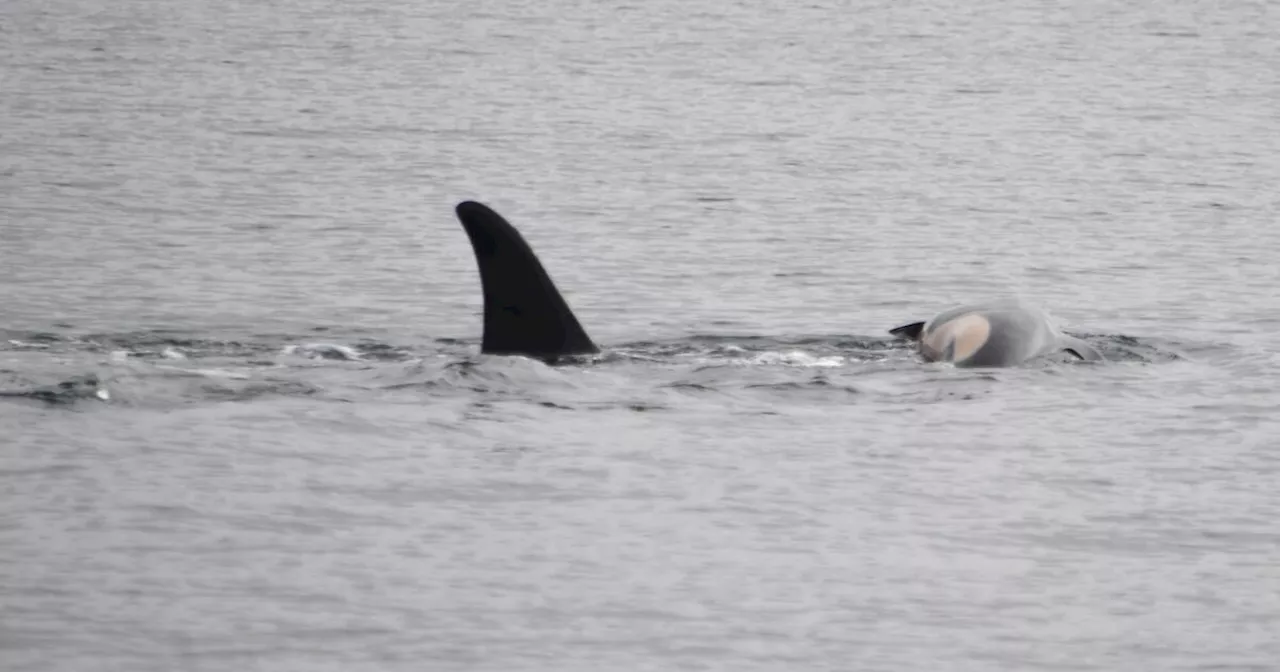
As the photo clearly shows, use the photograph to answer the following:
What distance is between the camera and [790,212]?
28.8 meters

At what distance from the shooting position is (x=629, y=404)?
15242 millimetres

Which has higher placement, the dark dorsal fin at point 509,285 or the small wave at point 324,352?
the dark dorsal fin at point 509,285

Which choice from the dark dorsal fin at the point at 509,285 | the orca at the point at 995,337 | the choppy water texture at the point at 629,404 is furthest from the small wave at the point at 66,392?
the orca at the point at 995,337

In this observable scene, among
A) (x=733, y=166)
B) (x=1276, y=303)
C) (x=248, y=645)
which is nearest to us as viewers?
(x=248, y=645)

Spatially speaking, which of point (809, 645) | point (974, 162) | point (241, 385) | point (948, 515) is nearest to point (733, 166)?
point (974, 162)

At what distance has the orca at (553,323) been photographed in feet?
50.6

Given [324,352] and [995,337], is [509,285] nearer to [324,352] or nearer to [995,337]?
[324,352]

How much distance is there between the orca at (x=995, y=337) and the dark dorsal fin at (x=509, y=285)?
9.00 feet

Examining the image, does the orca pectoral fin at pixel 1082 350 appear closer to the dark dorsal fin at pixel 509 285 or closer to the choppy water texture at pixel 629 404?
the choppy water texture at pixel 629 404

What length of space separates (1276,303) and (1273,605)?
10.4 meters

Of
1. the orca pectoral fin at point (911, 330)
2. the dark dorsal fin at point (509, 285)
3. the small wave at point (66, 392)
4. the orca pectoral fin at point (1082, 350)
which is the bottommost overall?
the small wave at point (66, 392)

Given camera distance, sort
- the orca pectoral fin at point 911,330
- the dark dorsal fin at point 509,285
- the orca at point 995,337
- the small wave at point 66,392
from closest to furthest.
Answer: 1. the small wave at point 66,392
2. the dark dorsal fin at point 509,285
3. the orca at point 995,337
4. the orca pectoral fin at point 911,330

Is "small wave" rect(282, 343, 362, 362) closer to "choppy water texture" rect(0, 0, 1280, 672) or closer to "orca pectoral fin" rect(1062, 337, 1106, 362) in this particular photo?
"choppy water texture" rect(0, 0, 1280, 672)

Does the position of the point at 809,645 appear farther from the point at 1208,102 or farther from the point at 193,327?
the point at 1208,102
